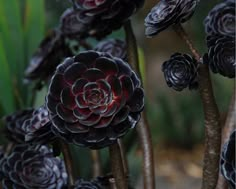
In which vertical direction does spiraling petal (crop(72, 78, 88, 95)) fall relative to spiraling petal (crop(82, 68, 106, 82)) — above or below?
below

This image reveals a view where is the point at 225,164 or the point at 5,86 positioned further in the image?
the point at 5,86

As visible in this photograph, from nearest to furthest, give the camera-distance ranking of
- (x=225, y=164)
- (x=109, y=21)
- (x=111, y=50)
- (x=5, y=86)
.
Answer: (x=225, y=164) < (x=109, y=21) < (x=111, y=50) < (x=5, y=86)

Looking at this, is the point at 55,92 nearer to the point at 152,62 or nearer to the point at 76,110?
the point at 76,110

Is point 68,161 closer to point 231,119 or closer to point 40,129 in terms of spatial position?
point 40,129

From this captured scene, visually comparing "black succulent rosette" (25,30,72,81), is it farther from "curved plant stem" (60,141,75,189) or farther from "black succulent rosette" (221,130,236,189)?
"black succulent rosette" (221,130,236,189)

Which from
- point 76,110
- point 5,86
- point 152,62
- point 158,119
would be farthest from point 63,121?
point 152,62

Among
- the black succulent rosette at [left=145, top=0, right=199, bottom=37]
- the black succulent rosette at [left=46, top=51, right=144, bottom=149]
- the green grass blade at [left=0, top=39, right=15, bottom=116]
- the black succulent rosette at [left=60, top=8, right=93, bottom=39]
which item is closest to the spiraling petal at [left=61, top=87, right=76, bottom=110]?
the black succulent rosette at [left=46, top=51, right=144, bottom=149]

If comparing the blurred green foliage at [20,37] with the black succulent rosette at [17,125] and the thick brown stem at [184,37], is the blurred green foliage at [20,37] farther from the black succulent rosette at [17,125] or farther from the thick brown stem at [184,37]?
the thick brown stem at [184,37]
